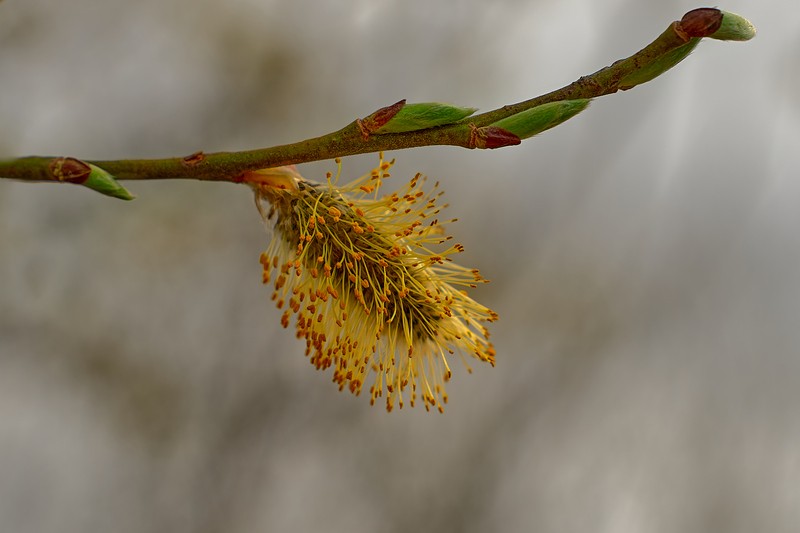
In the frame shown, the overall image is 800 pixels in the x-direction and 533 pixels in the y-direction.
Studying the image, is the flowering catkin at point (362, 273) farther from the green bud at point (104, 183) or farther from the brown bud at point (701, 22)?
the brown bud at point (701, 22)

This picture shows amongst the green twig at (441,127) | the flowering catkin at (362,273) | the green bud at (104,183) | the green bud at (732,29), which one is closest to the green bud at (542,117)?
the green twig at (441,127)

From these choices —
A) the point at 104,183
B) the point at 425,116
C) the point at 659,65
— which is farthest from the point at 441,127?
the point at 104,183

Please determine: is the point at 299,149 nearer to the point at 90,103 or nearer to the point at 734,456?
the point at 90,103

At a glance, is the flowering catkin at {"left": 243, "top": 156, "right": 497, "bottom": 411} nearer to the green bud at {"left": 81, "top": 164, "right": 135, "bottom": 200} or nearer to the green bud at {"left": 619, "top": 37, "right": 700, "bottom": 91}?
the green bud at {"left": 81, "top": 164, "right": 135, "bottom": 200}

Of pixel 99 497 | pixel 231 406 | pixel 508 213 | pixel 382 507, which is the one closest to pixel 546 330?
pixel 508 213

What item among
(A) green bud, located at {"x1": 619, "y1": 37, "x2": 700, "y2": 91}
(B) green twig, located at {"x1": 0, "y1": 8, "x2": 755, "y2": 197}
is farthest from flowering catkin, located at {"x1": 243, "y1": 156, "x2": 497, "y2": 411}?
(A) green bud, located at {"x1": 619, "y1": 37, "x2": 700, "y2": 91}

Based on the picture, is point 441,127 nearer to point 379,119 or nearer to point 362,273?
point 379,119
